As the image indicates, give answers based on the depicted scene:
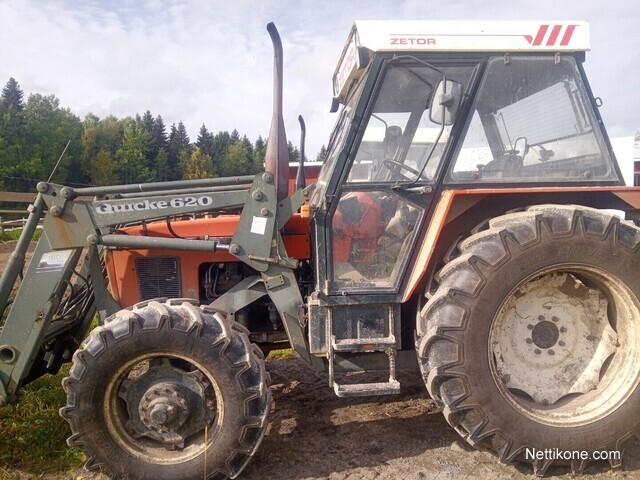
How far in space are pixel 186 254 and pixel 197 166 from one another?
5734 cm

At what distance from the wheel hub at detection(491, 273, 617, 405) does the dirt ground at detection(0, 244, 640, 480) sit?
1.65ft

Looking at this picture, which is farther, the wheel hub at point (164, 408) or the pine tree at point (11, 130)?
the pine tree at point (11, 130)

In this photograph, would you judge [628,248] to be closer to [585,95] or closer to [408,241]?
[585,95]

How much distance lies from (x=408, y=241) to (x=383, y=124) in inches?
32.5

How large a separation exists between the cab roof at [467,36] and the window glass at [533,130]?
103mm

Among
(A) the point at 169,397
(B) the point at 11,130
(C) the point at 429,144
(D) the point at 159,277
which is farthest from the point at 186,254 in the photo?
(B) the point at 11,130

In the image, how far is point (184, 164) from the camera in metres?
60.5

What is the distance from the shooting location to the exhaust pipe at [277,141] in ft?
10.1

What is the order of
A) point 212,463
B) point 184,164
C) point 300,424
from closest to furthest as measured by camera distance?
1. point 212,463
2. point 300,424
3. point 184,164

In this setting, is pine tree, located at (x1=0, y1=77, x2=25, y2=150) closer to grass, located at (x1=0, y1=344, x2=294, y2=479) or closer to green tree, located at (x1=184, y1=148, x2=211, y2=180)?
green tree, located at (x1=184, y1=148, x2=211, y2=180)

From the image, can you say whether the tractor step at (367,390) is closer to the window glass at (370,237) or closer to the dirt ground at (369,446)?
the dirt ground at (369,446)

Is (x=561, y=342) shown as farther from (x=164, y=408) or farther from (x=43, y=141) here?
(x=43, y=141)

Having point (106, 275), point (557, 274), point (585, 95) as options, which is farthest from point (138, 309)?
point (585, 95)

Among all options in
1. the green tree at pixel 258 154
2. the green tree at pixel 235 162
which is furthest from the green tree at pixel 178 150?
the green tree at pixel 258 154
